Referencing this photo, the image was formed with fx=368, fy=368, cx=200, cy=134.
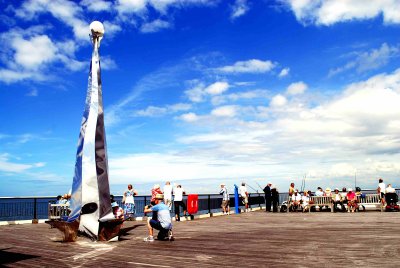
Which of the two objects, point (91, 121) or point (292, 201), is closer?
point (91, 121)

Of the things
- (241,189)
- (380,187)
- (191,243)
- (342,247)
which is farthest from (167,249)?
(380,187)

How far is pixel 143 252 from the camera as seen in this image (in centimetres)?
832

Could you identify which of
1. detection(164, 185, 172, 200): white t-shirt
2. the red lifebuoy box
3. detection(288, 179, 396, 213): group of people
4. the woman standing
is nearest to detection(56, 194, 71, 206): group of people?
the woman standing

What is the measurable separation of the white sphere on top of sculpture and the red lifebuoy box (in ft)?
34.9

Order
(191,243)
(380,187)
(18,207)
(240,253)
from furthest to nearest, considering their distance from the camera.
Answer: (380,187) → (18,207) → (191,243) → (240,253)

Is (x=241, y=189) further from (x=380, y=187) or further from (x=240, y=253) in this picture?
(x=240, y=253)

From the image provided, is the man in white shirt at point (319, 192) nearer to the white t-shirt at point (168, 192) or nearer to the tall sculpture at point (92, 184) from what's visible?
the white t-shirt at point (168, 192)

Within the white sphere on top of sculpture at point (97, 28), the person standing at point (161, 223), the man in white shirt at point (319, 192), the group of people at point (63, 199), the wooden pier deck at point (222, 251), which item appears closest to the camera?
the wooden pier deck at point (222, 251)

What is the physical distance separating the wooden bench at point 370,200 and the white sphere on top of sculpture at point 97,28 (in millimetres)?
18174

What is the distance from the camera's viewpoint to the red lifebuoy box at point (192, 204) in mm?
19297

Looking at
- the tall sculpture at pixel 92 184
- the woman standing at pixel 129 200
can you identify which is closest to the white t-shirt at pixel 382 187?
the woman standing at pixel 129 200

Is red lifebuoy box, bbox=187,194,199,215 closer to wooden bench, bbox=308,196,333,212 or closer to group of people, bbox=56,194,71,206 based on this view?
group of people, bbox=56,194,71,206

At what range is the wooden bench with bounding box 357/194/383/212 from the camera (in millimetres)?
21731

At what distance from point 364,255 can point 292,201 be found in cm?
1671
